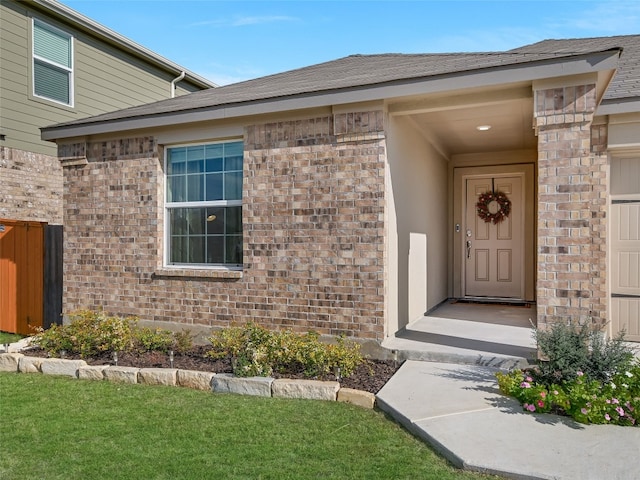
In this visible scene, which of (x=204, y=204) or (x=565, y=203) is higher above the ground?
(x=204, y=204)

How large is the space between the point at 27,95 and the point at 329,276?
7369 mm

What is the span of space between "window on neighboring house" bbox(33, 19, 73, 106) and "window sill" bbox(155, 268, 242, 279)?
5.41 meters

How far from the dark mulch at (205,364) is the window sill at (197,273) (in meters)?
0.95

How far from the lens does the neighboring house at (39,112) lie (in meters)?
7.57

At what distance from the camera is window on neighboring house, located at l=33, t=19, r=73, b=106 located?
9227 millimetres

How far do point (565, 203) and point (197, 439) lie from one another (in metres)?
3.91

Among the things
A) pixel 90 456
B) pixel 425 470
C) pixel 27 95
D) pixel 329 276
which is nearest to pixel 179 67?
pixel 27 95

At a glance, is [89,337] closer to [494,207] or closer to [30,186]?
[30,186]

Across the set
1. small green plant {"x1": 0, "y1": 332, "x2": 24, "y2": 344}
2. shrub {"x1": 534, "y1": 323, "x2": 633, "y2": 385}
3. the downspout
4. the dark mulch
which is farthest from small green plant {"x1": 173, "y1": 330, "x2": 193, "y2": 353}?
the downspout

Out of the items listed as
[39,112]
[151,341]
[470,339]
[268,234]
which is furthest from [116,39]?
[470,339]

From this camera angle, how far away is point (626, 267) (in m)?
5.85

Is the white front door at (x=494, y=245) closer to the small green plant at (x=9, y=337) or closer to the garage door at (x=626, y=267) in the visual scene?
the garage door at (x=626, y=267)

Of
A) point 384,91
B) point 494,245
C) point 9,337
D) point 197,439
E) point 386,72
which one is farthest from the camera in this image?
point 494,245

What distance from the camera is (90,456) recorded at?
3.17 meters
